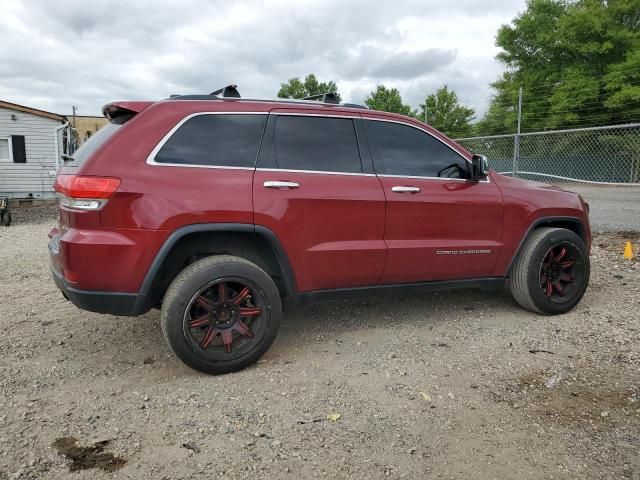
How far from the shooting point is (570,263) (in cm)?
448

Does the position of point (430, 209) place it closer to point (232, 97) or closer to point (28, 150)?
point (232, 97)

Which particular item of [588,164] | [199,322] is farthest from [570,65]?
[199,322]

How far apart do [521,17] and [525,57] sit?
3202mm

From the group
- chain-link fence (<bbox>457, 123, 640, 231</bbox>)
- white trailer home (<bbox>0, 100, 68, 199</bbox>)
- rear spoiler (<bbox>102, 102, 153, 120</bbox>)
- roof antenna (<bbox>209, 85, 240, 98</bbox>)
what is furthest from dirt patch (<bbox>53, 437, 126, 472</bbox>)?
white trailer home (<bbox>0, 100, 68, 199</bbox>)

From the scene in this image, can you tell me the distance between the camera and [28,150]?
17.8m

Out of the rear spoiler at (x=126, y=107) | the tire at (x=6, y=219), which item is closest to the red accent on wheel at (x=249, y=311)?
the rear spoiler at (x=126, y=107)

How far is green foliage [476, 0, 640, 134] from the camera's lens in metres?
32.3

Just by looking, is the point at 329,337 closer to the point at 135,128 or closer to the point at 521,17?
the point at 135,128

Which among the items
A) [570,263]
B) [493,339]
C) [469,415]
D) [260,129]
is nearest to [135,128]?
[260,129]

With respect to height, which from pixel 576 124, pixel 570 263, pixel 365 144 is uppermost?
pixel 576 124

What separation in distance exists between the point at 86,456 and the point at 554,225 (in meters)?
4.24

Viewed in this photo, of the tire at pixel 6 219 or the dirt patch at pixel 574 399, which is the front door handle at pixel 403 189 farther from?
the tire at pixel 6 219

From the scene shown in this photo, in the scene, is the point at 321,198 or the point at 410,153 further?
the point at 410,153

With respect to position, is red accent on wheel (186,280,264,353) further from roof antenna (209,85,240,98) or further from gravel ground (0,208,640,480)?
roof antenna (209,85,240,98)
